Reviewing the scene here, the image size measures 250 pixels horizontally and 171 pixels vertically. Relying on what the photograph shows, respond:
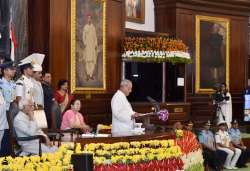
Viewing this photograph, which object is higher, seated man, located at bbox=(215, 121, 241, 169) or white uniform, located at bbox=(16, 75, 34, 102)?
white uniform, located at bbox=(16, 75, 34, 102)

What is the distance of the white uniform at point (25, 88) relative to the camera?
9344 mm

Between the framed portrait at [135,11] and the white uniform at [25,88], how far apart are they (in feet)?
28.0

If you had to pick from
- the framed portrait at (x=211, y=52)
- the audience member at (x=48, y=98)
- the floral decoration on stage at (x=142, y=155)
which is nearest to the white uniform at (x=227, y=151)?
the framed portrait at (x=211, y=52)

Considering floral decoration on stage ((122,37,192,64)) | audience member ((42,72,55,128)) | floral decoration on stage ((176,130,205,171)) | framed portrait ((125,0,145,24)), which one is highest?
framed portrait ((125,0,145,24))

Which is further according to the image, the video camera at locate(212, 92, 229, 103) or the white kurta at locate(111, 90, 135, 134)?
the video camera at locate(212, 92, 229, 103)

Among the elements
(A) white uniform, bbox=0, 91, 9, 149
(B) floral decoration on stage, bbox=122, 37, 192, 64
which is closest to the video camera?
(B) floral decoration on stage, bbox=122, 37, 192, 64

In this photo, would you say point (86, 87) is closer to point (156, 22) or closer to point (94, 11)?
point (94, 11)

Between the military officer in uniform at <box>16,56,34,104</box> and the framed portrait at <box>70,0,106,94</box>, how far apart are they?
367cm

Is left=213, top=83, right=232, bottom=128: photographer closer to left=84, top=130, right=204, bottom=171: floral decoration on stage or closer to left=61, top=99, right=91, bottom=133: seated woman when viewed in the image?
left=61, top=99, right=91, bottom=133: seated woman

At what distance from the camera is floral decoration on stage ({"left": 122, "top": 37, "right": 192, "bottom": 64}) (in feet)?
49.6

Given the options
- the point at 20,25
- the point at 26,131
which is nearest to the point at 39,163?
the point at 26,131

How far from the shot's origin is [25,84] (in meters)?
9.58

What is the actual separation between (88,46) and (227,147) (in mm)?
4373

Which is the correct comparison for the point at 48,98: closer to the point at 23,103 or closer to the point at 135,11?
the point at 23,103
